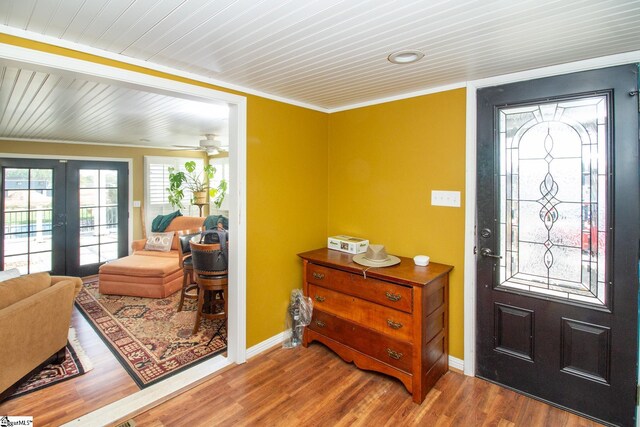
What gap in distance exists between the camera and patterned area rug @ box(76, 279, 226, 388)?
2.75 m

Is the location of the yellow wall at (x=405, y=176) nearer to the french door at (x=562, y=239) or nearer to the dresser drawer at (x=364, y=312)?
the french door at (x=562, y=239)

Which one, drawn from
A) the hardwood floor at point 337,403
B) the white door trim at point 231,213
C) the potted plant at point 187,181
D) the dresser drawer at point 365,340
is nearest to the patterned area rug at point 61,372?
the white door trim at point 231,213

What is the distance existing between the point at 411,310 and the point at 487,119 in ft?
4.94

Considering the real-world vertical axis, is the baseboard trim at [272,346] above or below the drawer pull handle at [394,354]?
below

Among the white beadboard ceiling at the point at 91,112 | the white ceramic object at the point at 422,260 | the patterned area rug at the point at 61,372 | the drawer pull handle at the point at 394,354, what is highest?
the white beadboard ceiling at the point at 91,112

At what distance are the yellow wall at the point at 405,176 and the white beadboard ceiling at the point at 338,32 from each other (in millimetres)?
453

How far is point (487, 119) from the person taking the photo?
245cm

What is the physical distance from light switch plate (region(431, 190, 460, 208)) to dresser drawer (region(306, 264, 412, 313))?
2.67 ft

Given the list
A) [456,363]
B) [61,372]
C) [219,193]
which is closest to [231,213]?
[61,372]

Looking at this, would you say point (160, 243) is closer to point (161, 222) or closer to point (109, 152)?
point (161, 222)

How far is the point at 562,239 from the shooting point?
2.20 meters

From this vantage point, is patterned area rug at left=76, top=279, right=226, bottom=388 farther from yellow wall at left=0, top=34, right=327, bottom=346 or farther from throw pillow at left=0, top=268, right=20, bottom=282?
throw pillow at left=0, top=268, right=20, bottom=282

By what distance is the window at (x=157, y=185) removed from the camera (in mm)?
6141

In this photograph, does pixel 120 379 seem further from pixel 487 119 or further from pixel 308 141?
pixel 487 119
